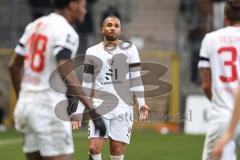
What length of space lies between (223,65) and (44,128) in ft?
5.88

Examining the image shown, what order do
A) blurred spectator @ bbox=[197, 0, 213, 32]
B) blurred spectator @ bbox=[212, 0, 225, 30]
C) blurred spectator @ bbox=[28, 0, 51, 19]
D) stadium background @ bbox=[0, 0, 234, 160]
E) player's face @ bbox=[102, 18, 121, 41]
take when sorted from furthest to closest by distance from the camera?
blurred spectator @ bbox=[197, 0, 213, 32] < blurred spectator @ bbox=[28, 0, 51, 19] < blurred spectator @ bbox=[212, 0, 225, 30] < stadium background @ bbox=[0, 0, 234, 160] < player's face @ bbox=[102, 18, 121, 41]

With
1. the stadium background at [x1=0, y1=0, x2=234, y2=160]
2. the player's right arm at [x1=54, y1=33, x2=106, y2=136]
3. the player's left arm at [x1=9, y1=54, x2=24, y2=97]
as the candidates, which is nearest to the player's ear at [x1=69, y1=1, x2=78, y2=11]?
the player's right arm at [x1=54, y1=33, x2=106, y2=136]

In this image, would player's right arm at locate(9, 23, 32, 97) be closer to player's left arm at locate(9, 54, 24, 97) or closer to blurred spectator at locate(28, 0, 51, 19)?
player's left arm at locate(9, 54, 24, 97)

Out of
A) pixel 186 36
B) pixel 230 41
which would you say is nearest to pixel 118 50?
pixel 230 41

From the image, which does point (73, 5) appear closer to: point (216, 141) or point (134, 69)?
point (216, 141)

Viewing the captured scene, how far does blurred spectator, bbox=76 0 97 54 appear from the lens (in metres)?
24.3

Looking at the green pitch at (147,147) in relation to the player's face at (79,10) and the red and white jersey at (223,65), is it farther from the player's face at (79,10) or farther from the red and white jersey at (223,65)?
the player's face at (79,10)

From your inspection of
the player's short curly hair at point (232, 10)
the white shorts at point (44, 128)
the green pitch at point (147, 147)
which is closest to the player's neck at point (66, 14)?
the white shorts at point (44, 128)

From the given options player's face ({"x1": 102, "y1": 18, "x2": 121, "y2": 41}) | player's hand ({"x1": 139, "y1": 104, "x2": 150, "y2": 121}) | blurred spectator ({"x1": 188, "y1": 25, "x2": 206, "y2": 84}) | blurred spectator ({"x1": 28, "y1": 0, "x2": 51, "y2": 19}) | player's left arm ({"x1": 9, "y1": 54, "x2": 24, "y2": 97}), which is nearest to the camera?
player's left arm ({"x1": 9, "y1": 54, "x2": 24, "y2": 97})

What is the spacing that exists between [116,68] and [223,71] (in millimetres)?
3817

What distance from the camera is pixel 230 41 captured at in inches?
314

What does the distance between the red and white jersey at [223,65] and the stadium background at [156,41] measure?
36.3ft

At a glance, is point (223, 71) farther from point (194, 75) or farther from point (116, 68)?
point (194, 75)

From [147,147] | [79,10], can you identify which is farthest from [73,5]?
[147,147]
